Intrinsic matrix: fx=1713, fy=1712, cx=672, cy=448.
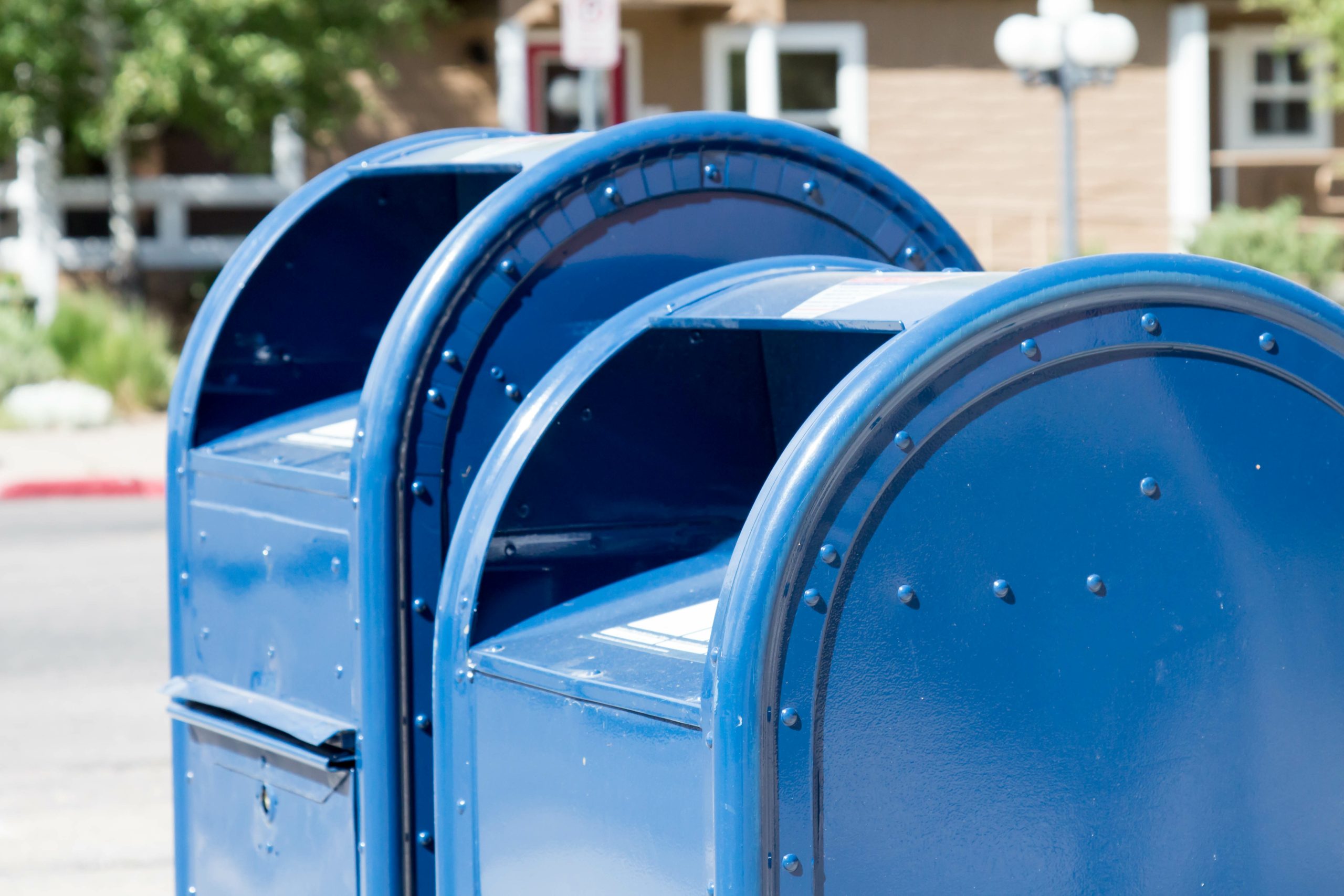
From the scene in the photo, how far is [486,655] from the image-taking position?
2363mm

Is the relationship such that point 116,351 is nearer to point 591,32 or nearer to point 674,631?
point 591,32

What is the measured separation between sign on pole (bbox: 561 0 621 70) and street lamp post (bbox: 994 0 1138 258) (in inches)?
107

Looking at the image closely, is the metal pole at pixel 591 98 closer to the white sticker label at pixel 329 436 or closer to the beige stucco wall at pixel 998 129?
the white sticker label at pixel 329 436

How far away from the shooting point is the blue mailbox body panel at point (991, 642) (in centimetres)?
193

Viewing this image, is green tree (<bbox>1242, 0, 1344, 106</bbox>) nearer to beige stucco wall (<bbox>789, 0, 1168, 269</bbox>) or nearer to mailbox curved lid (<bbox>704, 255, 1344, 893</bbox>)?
beige stucco wall (<bbox>789, 0, 1168, 269</bbox>)

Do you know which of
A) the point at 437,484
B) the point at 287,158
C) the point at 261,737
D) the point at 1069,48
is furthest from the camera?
the point at 287,158

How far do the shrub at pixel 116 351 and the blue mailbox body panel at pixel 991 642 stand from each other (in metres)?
11.3

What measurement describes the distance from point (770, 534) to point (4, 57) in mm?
12734

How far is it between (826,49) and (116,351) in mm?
7771

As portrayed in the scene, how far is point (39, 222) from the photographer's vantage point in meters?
15.5

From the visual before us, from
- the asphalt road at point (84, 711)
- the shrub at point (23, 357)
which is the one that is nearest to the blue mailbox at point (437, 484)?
the asphalt road at point (84, 711)

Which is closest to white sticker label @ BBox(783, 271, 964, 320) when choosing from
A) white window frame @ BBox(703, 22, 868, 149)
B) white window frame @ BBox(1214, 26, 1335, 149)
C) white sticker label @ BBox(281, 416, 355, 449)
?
white sticker label @ BBox(281, 416, 355, 449)

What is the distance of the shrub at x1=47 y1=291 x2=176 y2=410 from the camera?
13.0 meters

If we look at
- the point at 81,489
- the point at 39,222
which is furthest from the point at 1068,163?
the point at 39,222
